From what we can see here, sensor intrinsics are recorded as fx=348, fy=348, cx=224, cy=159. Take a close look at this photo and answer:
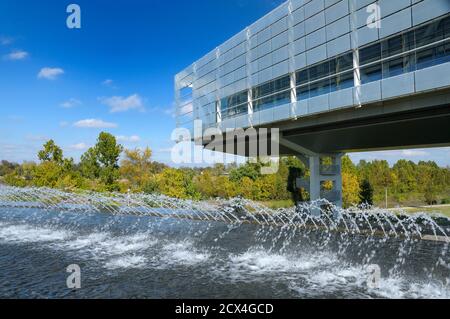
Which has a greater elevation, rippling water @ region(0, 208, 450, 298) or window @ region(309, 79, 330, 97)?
window @ region(309, 79, 330, 97)

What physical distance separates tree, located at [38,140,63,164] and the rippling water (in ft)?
125

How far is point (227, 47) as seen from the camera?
3353cm

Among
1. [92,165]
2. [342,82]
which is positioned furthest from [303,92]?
[92,165]

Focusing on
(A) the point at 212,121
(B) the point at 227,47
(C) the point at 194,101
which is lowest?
(A) the point at 212,121

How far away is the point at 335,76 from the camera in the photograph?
74.6 ft

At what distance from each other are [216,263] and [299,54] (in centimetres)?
1841

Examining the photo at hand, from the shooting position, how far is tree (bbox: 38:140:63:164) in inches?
2154

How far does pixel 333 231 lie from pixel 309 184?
52.5ft

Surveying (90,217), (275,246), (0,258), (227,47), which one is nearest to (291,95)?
(227,47)

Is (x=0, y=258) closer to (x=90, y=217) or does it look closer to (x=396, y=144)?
(x=90, y=217)

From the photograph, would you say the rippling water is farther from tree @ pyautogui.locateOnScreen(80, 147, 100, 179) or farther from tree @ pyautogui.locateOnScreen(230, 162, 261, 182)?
tree @ pyautogui.locateOnScreen(230, 162, 261, 182)

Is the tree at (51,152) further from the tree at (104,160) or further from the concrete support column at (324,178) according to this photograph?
the concrete support column at (324,178)
